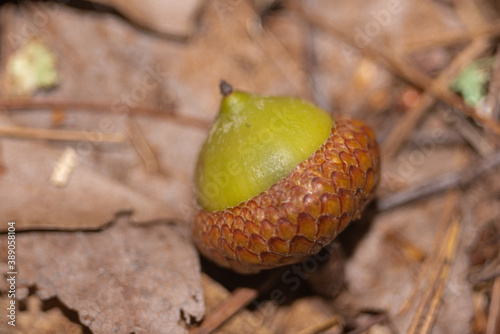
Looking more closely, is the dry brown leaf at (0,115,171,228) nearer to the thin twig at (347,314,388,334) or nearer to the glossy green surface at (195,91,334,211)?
the glossy green surface at (195,91,334,211)

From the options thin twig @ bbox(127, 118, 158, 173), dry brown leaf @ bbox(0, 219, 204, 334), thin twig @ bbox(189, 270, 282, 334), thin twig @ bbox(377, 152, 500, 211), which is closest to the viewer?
dry brown leaf @ bbox(0, 219, 204, 334)

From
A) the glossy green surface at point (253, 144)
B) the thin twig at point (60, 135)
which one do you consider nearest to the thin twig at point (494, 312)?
the glossy green surface at point (253, 144)

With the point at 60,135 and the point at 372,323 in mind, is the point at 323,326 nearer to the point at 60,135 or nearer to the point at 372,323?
the point at 372,323

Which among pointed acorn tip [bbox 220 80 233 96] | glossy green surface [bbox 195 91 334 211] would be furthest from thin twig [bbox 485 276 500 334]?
pointed acorn tip [bbox 220 80 233 96]

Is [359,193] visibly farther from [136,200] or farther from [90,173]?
[90,173]

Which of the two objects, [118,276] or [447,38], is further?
[447,38]

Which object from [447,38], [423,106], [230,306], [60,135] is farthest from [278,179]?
[447,38]
